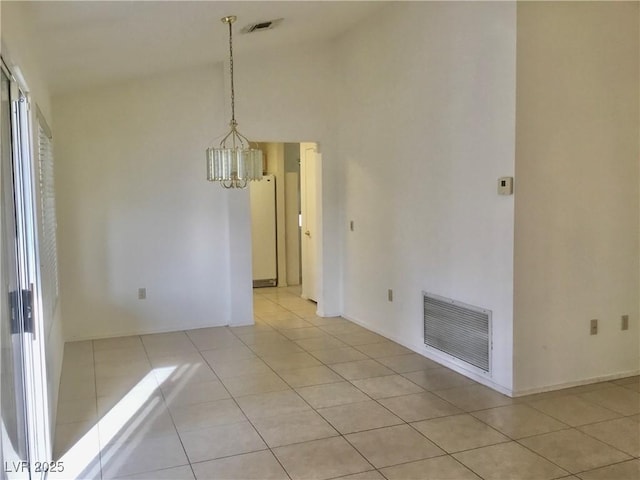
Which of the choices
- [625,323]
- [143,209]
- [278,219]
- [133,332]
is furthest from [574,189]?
[278,219]

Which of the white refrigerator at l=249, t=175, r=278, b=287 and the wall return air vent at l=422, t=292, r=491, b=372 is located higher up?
the white refrigerator at l=249, t=175, r=278, b=287

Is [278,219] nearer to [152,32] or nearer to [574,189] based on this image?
[152,32]

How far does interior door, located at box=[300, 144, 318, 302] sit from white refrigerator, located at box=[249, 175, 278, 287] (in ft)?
2.66

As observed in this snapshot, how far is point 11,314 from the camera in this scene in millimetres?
2311

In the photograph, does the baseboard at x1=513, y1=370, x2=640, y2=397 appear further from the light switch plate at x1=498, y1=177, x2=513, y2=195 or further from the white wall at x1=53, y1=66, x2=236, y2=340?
the white wall at x1=53, y1=66, x2=236, y2=340

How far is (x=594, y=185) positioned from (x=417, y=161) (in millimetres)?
1413

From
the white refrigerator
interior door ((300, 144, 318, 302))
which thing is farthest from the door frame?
the white refrigerator

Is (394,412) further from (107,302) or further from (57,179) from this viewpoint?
(57,179)

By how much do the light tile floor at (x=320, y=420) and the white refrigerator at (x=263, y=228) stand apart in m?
3.36

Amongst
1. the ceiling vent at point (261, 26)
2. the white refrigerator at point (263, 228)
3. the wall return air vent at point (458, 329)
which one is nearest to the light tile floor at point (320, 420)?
the wall return air vent at point (458, 329)

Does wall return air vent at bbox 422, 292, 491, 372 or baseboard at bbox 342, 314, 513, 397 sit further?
wall return air vent at bbox 422, 292, 491, 372

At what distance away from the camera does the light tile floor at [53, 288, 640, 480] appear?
290cm

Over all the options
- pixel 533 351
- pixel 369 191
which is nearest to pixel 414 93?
pixel 369 191

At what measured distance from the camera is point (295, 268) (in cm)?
862
